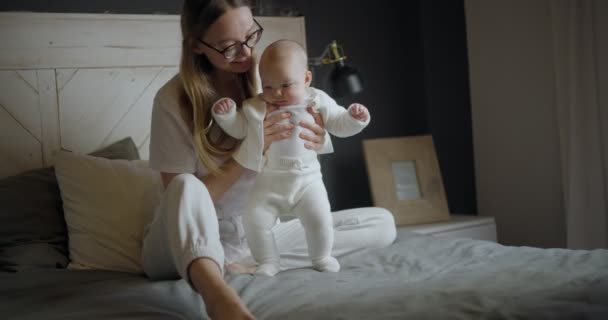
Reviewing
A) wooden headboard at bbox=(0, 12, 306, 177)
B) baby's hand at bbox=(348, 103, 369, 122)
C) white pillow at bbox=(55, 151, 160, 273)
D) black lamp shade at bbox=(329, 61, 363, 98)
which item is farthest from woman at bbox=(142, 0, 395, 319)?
black lamp shade at bbox=(329, 61, 363, 98)

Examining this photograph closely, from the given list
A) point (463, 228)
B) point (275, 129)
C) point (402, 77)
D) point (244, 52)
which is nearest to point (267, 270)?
point (275, 129)

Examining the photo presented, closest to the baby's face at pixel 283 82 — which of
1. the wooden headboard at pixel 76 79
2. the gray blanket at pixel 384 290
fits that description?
the gray blanket at pixel 384 290

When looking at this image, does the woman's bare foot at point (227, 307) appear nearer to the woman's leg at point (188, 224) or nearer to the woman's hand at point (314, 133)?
the woman's leg at point (188, 224)

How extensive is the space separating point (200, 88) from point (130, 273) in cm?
62

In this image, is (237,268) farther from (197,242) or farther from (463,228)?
(463,228)

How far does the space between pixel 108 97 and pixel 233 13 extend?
99 cm

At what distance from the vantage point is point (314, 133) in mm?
1990

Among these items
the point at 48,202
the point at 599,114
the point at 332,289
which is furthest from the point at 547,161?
the point at 48,202

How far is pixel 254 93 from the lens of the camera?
7.04ft

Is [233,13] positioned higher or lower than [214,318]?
higher

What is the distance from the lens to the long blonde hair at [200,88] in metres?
1.98

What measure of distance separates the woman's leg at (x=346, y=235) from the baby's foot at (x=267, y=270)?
5.9 inches

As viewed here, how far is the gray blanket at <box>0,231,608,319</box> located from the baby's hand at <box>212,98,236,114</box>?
0.45 m

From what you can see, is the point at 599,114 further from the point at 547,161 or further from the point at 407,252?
the point at 407,252
